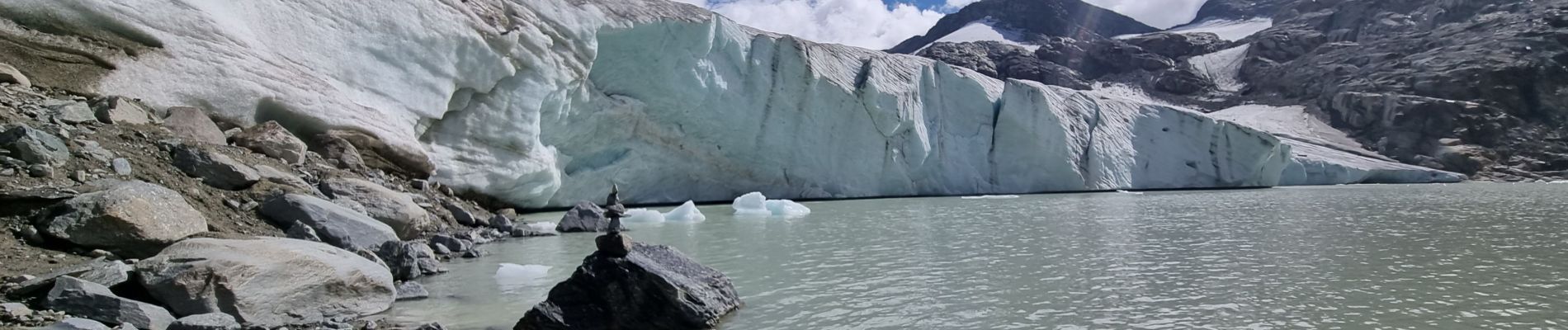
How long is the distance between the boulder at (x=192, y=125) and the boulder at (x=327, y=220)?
1.69 m

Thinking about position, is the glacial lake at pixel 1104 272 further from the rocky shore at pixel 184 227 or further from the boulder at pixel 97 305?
the boulder at pixel 97 305

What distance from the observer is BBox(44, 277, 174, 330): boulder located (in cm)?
437

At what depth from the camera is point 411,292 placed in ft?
21.1

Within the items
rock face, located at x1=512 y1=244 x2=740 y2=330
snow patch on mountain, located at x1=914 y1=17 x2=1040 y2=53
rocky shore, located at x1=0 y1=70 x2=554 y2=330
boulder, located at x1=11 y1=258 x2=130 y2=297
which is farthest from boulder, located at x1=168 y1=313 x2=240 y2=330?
snow patch on mountain, located at x1=914 y1=17 x2=1040 y2=53

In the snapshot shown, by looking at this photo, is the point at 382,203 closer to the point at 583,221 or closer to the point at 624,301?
the point at 583,221

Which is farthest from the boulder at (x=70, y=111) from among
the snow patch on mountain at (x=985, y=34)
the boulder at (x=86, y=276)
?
the snow patch on mountain at (x=985, y=34)

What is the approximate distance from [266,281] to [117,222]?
1.28 metres

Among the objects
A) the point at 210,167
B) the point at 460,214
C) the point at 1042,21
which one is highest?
the point at 1042,21

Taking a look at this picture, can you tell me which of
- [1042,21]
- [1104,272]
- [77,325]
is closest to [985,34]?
[1042,21]

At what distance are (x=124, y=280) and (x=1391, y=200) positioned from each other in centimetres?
2224

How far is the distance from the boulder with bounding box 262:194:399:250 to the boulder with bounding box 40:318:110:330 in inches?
131

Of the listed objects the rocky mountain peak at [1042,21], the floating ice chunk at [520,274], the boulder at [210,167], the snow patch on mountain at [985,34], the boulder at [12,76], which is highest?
the rocky mountain peak at [1042,21]

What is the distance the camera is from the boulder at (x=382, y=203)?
366 inches

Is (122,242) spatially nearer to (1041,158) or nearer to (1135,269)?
(1135,269)
